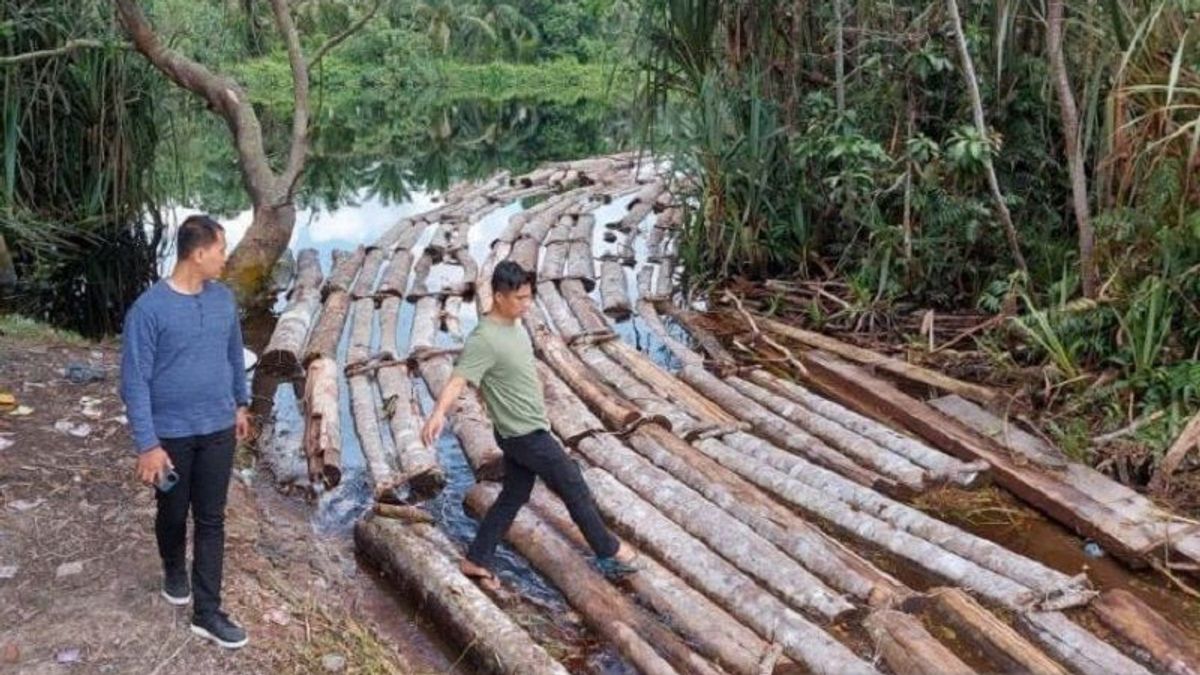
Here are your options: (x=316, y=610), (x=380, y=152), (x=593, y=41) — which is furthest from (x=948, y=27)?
(x=593, y=41)

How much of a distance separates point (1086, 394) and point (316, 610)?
430 cm

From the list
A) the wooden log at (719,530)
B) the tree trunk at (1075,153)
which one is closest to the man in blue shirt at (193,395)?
the wooden log at (719,530)

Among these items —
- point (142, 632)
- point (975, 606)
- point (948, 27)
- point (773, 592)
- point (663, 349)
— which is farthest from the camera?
point (663, 349)

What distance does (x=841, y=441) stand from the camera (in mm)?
6141

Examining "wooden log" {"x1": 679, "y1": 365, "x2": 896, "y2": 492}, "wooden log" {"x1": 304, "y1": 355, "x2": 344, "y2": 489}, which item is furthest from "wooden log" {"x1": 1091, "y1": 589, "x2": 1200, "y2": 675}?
"wooden log" {"x1": 304, "y1": 355, "x2": 344, "y2": 489}

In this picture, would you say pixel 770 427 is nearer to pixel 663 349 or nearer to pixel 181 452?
pixel 663 349

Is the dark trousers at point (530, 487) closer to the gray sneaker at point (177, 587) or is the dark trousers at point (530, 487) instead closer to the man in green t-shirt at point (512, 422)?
the man in green t-shirt at point (512, 422)

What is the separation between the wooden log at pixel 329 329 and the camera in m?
7.96

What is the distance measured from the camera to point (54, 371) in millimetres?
6734

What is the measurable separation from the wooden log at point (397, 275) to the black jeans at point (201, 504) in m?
6.12

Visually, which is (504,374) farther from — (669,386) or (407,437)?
(669,386)

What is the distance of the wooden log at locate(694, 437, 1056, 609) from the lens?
4.44m

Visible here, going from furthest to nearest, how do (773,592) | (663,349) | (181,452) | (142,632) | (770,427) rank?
(663,349) < (770,427) < (773,592) < (142,632) < (181,452)

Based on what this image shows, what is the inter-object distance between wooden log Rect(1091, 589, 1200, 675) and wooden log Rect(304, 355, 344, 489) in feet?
12.8
